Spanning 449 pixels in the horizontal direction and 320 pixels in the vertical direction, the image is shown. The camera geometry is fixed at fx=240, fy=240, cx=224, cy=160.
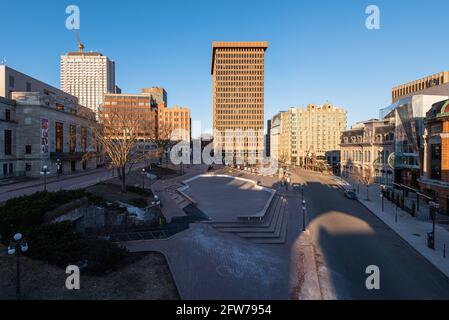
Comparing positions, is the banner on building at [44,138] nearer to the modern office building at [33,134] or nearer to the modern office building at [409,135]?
the modern office building at [33,134]

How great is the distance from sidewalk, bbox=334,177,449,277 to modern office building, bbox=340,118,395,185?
751 inches

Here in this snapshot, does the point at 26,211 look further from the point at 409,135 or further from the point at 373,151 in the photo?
the point at 373,151

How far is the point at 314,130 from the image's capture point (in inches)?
4085

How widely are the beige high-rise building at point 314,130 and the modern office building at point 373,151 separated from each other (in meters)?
41.3

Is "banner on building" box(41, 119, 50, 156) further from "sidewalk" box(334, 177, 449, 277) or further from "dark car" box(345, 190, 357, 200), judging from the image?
"sidewalk" box(334, 177, 449, 277)

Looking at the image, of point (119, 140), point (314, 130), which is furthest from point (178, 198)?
point (314, 130)

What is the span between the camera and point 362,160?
54.3 m

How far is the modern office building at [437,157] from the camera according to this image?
84.6 ft

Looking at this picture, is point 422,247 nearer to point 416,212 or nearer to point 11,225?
point 416,212

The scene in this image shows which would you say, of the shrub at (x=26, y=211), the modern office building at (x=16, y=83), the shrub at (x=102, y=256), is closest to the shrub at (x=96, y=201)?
the shrub at (x=26, y=211)

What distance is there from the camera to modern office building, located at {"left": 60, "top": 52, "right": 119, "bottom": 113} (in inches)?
7219

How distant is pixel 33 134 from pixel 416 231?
4994cm
